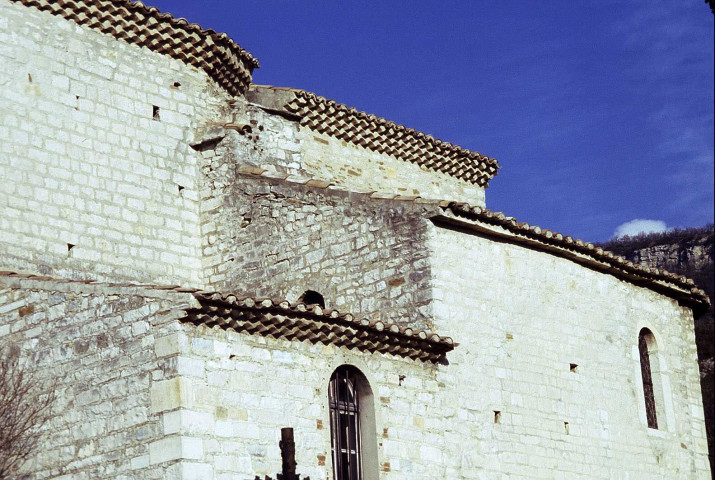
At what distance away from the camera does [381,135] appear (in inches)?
733

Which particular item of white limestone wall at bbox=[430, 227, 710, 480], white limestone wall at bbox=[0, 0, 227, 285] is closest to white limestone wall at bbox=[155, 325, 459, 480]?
white limestone wall at bbox=[430, 227, 710, 480]

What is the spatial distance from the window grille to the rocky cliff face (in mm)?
3960

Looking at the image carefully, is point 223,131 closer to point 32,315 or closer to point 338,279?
point 338,279

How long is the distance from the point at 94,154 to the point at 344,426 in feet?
17.1

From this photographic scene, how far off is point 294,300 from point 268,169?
1950 mm

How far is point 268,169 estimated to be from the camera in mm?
15688

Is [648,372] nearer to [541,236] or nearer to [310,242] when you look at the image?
[541,236]

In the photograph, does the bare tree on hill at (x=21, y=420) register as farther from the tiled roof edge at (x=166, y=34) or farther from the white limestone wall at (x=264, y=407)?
the tiled roof edge at (x=166, y=34)

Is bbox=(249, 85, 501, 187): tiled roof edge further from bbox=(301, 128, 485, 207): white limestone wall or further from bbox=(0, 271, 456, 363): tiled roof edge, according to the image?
bbox=(0, 271, 456, 363): tiled roof edge

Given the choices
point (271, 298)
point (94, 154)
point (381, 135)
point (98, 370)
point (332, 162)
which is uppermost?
point (381, 135)

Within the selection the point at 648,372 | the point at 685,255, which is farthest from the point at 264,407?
the point at 685,255

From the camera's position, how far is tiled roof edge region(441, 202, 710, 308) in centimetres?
1425

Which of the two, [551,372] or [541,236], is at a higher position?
[541,236]

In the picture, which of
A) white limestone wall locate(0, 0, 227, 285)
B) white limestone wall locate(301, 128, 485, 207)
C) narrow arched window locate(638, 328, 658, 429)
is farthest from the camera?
white limestone wall locate(301, 128, 485, 207)
